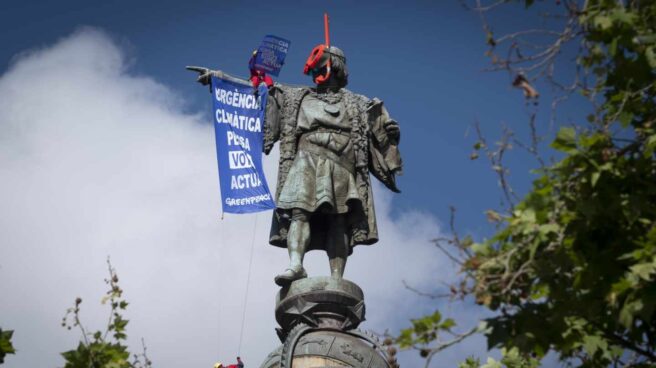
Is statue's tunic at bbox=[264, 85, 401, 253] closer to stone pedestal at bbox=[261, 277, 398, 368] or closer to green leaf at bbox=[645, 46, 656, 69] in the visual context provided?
stone pedestal at bbox=[261, 277, 398, 368]

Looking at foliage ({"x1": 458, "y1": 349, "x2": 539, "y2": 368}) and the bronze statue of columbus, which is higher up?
the bronze statue of columbus

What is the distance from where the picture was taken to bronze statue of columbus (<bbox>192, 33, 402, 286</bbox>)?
53.7ft

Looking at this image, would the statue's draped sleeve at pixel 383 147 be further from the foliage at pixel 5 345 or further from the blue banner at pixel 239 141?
the foliage at pixel 5 345

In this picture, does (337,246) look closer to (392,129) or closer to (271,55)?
(392,129)

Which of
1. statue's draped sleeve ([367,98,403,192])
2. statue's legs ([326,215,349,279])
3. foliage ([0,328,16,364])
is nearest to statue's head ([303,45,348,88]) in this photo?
statue's draped sleeve ([367,98,403,192])

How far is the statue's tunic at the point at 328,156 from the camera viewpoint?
16.5 metres

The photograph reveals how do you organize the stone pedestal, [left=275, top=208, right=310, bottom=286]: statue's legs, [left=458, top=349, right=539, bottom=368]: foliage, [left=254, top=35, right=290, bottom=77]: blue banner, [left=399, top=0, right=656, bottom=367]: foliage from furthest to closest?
[left=254, top=35, right=290, bottom=77]: blue banner, [left=275, top=208, right=310, bottom=286]: statue's legs, the stone pedestal, [left=458, top=349, right=539, bottom=368]: foliage, [left=399, top=0, right=656, bottom=367]: foliage

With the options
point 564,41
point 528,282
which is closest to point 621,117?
point 564,41

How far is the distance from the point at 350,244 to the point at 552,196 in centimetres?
738

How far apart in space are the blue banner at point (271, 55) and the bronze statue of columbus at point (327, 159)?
30.8 inches

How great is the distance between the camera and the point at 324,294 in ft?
51.3

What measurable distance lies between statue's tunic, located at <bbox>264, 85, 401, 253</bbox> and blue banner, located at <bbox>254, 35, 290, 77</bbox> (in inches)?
32.5

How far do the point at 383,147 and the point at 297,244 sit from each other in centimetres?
237

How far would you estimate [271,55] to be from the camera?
1830 centimetres
